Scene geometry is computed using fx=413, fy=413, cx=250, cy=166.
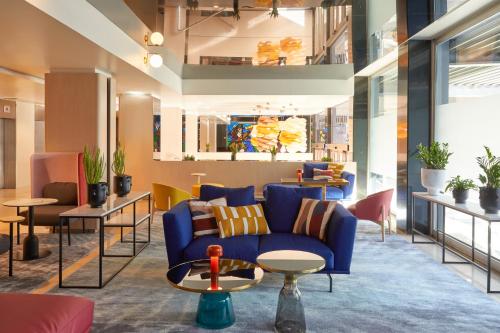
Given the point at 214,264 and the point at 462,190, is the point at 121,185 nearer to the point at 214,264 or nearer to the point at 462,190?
the point at 214,264

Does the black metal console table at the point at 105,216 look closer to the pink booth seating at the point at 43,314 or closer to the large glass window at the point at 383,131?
the pink booth seating at the point at 43,314

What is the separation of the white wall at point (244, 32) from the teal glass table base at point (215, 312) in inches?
328

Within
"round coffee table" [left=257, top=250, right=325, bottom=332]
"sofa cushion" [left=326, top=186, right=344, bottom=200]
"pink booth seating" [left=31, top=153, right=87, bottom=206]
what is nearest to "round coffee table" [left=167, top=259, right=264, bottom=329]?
"round coffee table" [left=257, top=250, right=325, bottom=332]

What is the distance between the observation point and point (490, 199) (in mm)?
3951

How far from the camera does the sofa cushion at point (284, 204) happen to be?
14.9 ft

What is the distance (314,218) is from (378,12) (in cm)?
542

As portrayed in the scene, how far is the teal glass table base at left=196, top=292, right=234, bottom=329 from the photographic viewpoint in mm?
3115

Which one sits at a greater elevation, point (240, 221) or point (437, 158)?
point (437, 158)

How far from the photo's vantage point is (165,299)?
12.1 feet

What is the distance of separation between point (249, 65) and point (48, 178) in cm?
580

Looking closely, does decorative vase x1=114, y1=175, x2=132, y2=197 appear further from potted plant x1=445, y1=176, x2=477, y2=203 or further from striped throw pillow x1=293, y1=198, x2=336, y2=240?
potted plant x1=445, y1=176, x2=477, y2=203

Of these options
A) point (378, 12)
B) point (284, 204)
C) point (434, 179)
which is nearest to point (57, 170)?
point (284, 204)

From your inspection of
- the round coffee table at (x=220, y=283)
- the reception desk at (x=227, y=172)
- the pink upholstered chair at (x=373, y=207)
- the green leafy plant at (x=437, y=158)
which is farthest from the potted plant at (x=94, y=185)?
the reception desk at (x=227, y=172)

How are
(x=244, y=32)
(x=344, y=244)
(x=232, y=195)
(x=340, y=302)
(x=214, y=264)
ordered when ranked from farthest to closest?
(x=244, y=32)
(x=232, y=195)
(x=344, y=244)
(x=340, y=302)
(x=214, y=264)
